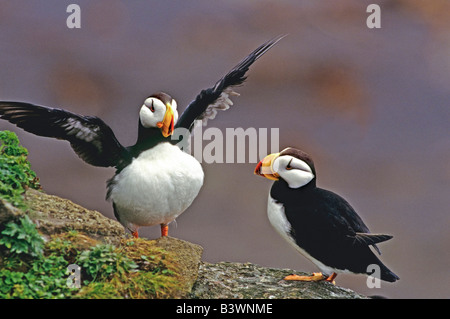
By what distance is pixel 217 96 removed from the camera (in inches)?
270

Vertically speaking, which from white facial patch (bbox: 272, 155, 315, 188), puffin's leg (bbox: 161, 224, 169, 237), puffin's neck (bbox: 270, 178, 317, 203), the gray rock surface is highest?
white facial patch (bbox: 272, 155, 315, 188)

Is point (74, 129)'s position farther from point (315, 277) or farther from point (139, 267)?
point (315, 277)

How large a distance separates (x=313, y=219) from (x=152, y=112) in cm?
178

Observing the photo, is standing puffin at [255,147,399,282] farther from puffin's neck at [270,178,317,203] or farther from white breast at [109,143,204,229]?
white breast at [109,143,204,229]

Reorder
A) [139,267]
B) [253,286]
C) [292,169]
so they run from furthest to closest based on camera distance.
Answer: [253,286] < [292,169] < [139,267]

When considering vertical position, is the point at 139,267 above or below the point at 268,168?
below

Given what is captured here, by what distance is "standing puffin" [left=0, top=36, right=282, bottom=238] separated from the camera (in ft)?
19.5

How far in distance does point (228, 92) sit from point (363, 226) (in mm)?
2188

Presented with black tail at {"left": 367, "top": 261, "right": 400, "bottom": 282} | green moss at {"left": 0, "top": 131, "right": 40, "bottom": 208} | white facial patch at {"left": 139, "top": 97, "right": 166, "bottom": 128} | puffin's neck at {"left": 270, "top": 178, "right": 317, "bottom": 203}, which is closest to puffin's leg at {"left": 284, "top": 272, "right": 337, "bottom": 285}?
black tail at {"left": 367, "top": 261, "right": 400, "bottom": 282}

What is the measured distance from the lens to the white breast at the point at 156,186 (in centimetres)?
601

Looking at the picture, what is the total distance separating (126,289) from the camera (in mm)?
5051

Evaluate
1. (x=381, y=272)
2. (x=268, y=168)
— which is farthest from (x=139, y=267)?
(x=381, y=272)
